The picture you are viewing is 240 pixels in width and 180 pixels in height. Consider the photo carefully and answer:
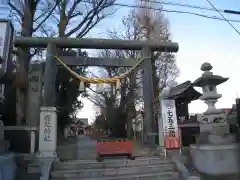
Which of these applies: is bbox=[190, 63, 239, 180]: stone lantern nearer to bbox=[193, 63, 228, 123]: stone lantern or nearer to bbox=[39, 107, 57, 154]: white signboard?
bbox=[193, 63, 228, 123]: stone lantern

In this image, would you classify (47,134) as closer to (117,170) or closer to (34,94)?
(117,170)

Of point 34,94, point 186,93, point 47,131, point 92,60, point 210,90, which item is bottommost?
point 47,131

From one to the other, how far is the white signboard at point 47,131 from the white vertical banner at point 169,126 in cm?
435

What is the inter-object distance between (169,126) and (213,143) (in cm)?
207

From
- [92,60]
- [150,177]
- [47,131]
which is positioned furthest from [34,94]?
[150,177]

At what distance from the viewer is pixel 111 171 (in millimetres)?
8914

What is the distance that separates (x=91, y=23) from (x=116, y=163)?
14.8 m

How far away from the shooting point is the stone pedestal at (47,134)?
31.4ft

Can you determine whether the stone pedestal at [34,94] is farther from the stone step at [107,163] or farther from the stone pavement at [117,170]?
the stone pavement at [117,170]

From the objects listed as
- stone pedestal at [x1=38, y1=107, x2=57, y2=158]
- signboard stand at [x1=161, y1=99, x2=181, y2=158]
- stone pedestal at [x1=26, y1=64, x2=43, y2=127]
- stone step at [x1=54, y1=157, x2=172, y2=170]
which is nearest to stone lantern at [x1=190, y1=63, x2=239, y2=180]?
signboard stand at [x1=161, y1=99, x2=181, y2=158]

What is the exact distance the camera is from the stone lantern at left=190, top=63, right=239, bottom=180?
26.2ft

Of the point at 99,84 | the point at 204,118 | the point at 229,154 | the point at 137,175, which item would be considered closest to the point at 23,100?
the point at 99,84

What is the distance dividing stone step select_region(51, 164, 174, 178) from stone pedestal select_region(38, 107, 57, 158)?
115cm

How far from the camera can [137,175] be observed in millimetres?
8727
